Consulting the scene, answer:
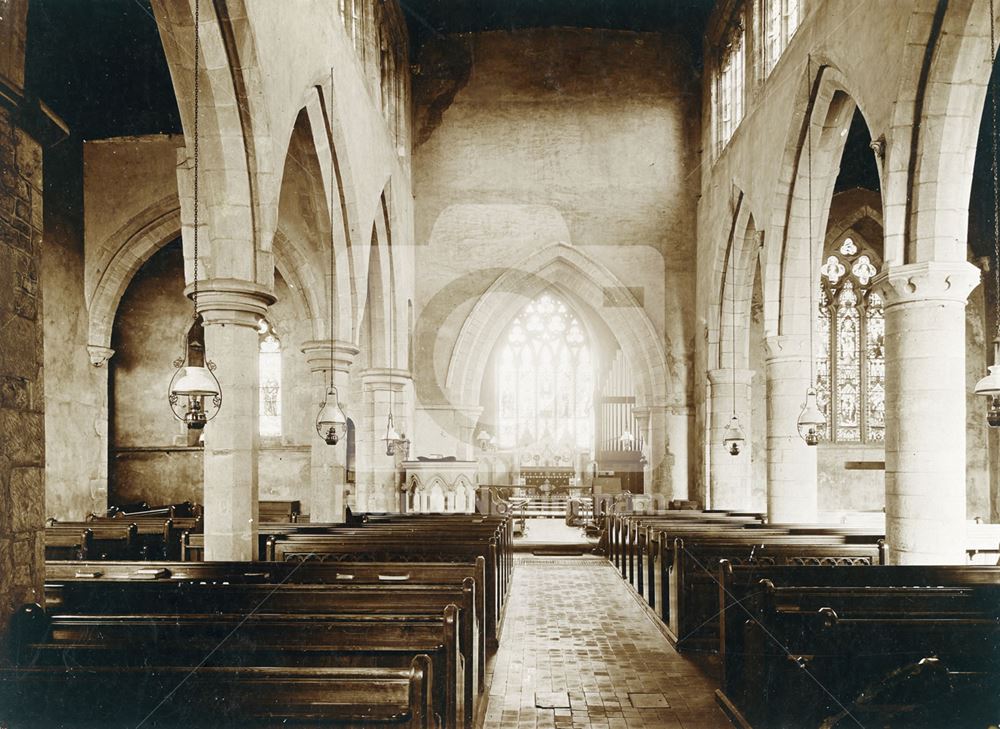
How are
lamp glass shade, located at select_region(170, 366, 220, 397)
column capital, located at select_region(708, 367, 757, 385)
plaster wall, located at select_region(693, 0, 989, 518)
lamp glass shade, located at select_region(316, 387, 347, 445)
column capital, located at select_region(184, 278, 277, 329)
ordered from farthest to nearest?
column capital, located at select_region(708, 367, 757, 385), lamp glass shade, located at select_region(316, 387, 347, 445), plaster wall, located at select_region(693, 0, 989, 518), column capital, located at select_region(184, 278, 277, 329), lamp glass shade, located at select_region(170, 366, 220, 397)

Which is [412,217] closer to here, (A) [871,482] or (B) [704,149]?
(B) [704,149]

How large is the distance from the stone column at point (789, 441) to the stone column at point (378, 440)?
25.0ft

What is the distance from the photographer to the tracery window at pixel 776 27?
13906mm

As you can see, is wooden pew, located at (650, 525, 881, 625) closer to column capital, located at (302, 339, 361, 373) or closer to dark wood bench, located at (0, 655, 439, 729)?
dark wood bench, located at (0, 655, 439, 729)

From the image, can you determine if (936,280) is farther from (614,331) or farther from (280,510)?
(280,510)

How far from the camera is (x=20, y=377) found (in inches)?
158

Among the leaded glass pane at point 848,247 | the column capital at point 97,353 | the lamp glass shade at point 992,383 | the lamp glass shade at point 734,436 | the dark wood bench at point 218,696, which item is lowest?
the dark wood bench at point 218,696

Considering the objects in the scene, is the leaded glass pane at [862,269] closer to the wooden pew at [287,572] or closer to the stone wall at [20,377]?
the wooden pew at [287,572]

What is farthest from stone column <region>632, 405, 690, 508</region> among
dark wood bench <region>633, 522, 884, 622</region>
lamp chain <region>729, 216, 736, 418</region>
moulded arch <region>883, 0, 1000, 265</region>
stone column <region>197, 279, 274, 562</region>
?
stone column <region>197, 279, 274, 562</region>

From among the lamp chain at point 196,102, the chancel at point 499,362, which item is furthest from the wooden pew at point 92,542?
the lamp chain at point 196,102

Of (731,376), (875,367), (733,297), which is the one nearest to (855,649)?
(731,376)

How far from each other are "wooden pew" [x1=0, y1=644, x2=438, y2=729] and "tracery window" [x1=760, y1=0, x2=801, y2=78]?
41.9ft

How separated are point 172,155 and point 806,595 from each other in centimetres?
1470

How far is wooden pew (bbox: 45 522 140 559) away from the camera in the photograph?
984 centimetres
